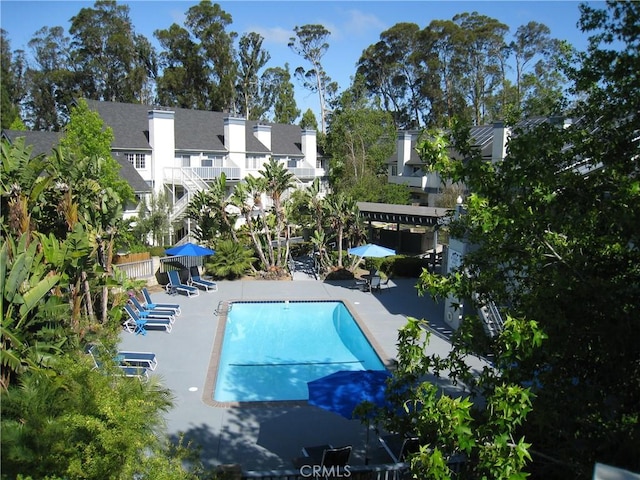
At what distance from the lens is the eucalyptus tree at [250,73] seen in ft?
211

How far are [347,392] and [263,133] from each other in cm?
3919

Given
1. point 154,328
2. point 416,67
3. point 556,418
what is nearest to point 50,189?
point 154,328

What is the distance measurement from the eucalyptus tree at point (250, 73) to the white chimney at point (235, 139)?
24.2 meters

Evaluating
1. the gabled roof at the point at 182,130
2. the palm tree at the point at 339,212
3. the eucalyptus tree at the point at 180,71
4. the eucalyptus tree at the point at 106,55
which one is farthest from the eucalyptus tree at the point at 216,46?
the palm tree at the point at 339,212

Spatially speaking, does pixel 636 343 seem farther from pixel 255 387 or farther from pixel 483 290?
pixel 255 387

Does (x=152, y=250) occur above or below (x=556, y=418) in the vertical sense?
below

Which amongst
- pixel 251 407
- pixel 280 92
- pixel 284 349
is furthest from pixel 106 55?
pixel 251 407

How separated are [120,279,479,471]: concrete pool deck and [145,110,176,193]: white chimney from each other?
16.6m

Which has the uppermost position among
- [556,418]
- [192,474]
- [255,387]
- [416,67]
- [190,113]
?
[416,67]

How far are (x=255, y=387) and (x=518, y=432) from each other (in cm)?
861

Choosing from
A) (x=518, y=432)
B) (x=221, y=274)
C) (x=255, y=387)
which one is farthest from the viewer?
(x=221, y=274)

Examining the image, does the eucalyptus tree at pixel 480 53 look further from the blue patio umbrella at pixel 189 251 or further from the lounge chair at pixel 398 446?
the lounge chair at pixel 398 446

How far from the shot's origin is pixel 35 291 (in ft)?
30.1

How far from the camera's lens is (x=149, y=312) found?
17.7 metres
